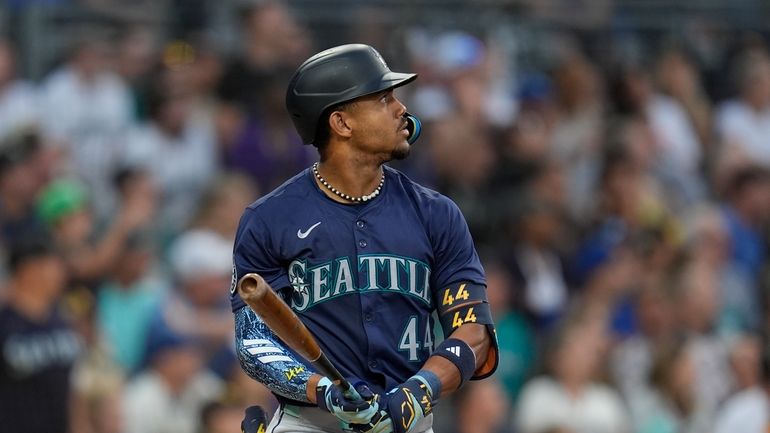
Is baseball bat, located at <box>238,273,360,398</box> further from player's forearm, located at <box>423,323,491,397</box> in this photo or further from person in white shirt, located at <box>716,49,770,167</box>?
person in white shirt, located at <box>716,49,770,167</box>

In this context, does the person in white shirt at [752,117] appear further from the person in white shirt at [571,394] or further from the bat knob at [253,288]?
the bat knob at [253,288]

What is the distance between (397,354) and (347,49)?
100cm

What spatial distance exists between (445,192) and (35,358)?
11.4ft

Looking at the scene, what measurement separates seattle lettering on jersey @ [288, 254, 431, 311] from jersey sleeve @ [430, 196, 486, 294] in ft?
0.44

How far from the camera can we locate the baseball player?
4.93m

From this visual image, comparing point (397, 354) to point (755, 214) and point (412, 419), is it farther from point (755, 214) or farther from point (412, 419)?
point (755, 214)

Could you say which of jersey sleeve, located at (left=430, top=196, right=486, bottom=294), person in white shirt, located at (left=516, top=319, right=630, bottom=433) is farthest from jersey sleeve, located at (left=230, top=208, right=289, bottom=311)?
person in white shirt, located at (left=516, top=319, right=630, bottom=433)

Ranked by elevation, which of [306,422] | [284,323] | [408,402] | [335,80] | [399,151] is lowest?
[306,422]

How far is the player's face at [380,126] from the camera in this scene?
4984 millimetres

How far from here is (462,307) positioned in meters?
5.03

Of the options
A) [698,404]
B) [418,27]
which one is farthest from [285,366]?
[418,27]

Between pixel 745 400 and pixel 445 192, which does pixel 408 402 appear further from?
pixel 445 192

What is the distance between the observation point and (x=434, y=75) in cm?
1241

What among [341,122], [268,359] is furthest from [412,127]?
[268,359]
